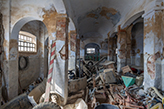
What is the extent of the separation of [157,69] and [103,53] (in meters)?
11.5

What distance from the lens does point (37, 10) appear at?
4340 millimetres

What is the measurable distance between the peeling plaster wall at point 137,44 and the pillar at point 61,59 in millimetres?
9080

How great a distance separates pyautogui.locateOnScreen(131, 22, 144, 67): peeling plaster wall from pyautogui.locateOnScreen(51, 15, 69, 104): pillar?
9080mm

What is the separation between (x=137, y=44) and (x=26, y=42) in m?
10.7

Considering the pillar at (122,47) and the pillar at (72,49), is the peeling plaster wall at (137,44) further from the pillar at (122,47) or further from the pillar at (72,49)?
the pillar at (72,49)

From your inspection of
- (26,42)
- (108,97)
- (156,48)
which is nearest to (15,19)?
(26,42)

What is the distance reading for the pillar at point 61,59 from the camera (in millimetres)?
3941

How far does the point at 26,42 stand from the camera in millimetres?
6934

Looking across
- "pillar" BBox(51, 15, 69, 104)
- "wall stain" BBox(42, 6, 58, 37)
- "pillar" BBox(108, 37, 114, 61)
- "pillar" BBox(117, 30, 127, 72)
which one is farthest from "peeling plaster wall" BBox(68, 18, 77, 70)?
"pillar" BBox(108, 37, 114, 61)

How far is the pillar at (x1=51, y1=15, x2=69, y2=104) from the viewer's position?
155 inches

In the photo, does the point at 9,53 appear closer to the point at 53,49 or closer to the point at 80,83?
the point at 53,49

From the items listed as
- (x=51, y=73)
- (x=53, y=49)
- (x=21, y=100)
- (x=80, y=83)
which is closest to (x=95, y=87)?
(x=80, y=83)

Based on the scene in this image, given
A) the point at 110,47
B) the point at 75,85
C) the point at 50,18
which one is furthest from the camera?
the point at 110,47

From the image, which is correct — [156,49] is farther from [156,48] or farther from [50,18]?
[50,18]
